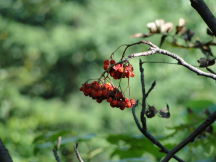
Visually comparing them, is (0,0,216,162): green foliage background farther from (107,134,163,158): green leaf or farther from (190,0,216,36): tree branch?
(190,0,216,36): tree branch

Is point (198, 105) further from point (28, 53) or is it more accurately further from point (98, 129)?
point (28, 53)

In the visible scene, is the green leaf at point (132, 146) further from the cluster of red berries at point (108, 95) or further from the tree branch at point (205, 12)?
the tree branch at point (205, 12)

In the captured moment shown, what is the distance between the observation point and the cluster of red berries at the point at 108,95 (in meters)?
1.12

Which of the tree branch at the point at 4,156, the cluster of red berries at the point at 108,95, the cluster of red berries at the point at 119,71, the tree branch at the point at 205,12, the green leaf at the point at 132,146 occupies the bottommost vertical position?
the green leaf at the point at 132,146

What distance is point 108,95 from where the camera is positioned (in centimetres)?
112

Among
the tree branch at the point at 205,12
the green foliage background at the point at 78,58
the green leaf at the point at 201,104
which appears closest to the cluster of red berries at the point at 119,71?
the tree branch at the point at 205,12

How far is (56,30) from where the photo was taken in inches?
470

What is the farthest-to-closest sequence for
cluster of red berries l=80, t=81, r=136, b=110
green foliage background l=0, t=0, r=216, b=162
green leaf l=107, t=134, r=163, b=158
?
green foliage background l=0, t=0, r=216, b=162
green leaf l=107, t=134, r=163, b=158
cluster of red berries l=80, t=81, r=136, b=110

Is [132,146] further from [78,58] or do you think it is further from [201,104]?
[78,58]

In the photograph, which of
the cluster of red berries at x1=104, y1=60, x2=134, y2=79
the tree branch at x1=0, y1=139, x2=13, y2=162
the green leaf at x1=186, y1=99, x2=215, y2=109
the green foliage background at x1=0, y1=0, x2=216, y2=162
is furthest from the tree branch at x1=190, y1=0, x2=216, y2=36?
the green foliage background at x1=0, y1=0, x2=216, y2=162

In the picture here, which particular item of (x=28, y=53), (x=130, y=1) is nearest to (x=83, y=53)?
(x=28, y=53)

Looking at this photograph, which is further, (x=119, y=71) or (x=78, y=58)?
(x=78, y=58)

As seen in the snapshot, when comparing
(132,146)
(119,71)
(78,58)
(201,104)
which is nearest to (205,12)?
(119,71)

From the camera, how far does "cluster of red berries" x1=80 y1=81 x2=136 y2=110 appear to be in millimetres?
1116
